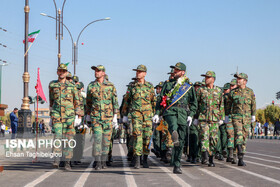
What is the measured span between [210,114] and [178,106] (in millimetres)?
1985

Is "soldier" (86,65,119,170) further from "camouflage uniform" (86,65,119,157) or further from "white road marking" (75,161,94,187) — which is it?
"white road marking" (75,161,94,187)

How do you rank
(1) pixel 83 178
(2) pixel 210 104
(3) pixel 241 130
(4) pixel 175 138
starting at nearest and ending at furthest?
(1) pixel 83 178, (4) pixel 175 138, (2) pixel 210 104, (3) pixel 241 130

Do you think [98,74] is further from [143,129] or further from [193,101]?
[193,101]

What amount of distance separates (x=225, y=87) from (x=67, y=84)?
6057 mm

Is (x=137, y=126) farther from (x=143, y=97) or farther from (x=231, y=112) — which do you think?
(x=231, y=112)

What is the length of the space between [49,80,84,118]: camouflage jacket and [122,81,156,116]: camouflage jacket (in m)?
1.25

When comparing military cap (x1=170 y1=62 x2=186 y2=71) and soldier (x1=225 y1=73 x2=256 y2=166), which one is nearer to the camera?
military cap (x1=170 y1=62 x2=186 y2=71)

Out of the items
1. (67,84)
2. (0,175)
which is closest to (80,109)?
(67,84)

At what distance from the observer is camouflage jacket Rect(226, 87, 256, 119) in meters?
13.3

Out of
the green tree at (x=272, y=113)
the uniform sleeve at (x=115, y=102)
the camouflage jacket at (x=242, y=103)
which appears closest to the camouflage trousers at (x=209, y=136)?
the camouflage jacket at (x=242, y=103)

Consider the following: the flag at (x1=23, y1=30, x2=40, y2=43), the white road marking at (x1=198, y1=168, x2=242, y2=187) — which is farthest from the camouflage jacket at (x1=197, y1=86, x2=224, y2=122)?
the flag at (x1=23, y1=30, x2=40, y2=43)

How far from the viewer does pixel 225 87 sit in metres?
16.1

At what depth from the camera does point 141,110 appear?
1215 cm

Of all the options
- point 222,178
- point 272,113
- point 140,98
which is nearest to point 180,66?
point 140,98
